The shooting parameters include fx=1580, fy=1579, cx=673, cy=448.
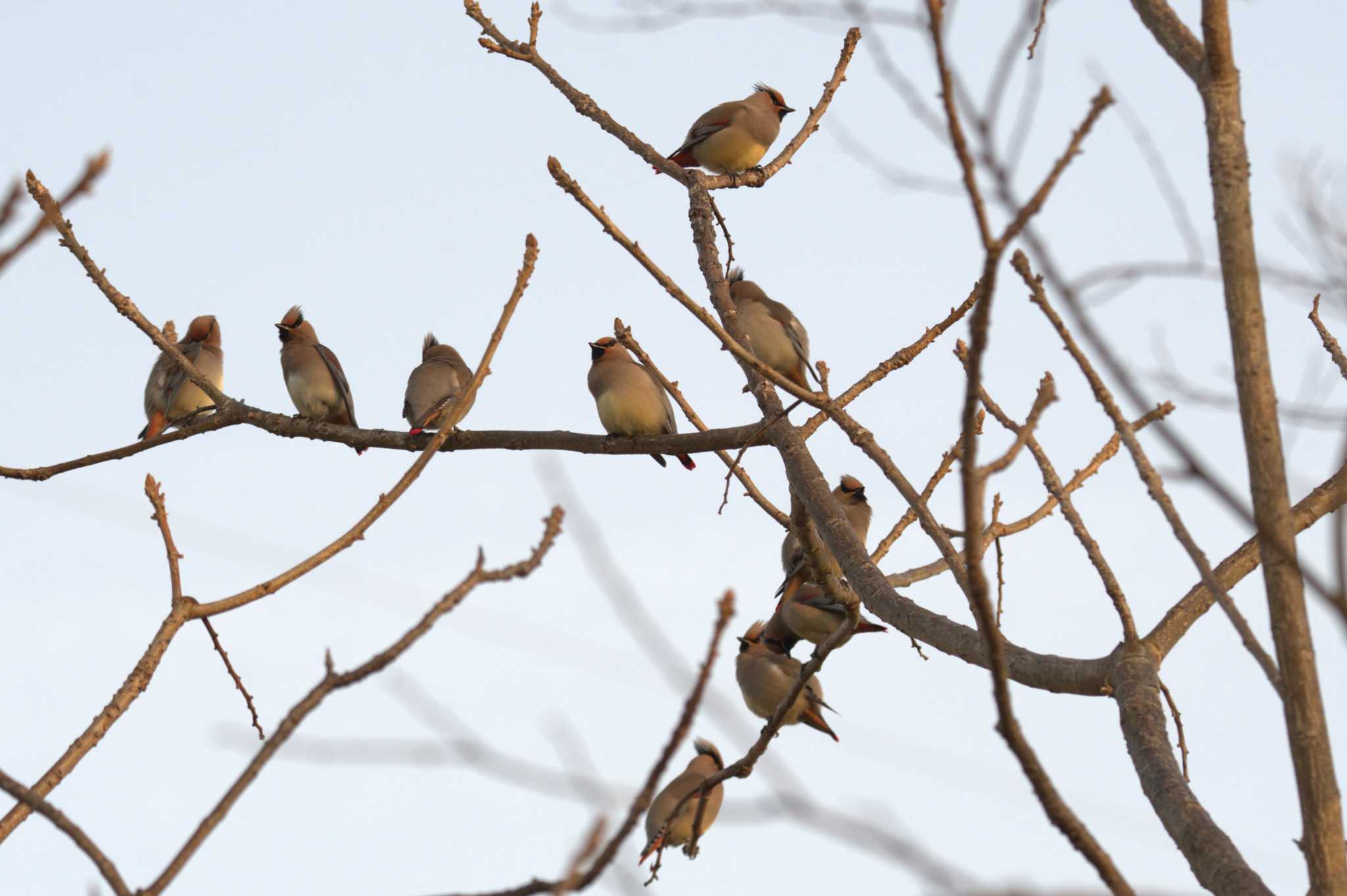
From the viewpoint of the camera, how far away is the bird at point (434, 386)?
21.8 feet

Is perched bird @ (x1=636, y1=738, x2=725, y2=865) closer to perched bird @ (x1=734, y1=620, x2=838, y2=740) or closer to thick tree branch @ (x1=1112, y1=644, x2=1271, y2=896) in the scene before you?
perched bird @ (x1=734, y1=620, x2=838, y2=740)

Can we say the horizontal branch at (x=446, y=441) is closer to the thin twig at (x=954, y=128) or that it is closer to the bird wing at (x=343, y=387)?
the bird wing at (x=343, y=387)

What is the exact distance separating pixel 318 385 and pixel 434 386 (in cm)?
58

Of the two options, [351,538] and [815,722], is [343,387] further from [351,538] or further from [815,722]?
[351,538]

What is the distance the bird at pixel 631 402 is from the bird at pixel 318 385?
123cm

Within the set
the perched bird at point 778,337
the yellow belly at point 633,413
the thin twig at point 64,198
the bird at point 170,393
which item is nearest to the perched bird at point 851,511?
the perched bird at point 778,337

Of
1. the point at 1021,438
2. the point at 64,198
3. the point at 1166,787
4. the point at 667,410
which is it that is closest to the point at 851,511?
the point at 667,410

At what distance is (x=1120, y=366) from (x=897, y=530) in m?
3.21

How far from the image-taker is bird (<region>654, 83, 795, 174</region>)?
7.89m

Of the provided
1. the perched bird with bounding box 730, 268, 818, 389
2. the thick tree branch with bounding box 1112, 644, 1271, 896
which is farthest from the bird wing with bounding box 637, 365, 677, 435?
the thick tree branch with bounding box 1112, 644, 1271, 896

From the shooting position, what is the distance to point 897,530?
4969 mm

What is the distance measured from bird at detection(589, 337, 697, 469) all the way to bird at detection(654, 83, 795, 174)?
5.50 feet

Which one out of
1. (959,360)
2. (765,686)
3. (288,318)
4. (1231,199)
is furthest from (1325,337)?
(288,318)

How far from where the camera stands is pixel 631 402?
6.36 metres
